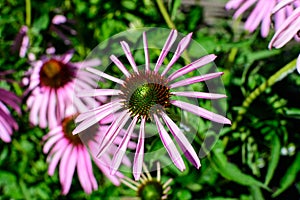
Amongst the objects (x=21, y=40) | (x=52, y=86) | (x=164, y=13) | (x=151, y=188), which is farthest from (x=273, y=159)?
(x=21, y=40)

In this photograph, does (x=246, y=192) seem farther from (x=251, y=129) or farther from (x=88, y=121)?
(x=88, y=121)

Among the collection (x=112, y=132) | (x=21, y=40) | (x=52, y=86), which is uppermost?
(x=21, y=40)

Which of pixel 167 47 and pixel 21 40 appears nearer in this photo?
pixel 167 47

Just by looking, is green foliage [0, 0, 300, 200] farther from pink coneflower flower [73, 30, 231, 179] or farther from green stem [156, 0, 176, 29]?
pink coneflower flower [73, 30, 231, 179]

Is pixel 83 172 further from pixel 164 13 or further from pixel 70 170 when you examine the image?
pixel 164 13

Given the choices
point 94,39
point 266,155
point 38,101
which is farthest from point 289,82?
point 38,101

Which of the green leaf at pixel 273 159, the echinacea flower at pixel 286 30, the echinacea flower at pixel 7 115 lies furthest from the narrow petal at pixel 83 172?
the echinacea flower at pixel 286 30
